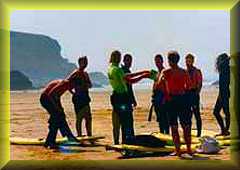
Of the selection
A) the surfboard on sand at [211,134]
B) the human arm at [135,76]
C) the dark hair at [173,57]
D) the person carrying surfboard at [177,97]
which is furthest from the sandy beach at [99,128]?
the dark hair at [173,57]

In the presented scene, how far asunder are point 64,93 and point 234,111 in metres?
2.79

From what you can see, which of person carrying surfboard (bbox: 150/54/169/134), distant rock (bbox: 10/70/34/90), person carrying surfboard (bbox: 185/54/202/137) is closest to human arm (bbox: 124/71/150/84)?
person carrying surfboard (bbox: 150/54/169/134)

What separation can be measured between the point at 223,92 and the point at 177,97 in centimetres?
85

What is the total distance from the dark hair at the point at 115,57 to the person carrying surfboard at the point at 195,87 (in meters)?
1.02

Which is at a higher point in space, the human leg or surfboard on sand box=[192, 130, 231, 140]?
the human leg

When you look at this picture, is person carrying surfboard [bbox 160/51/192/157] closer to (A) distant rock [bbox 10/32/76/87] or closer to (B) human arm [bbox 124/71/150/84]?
(B) human arm [bbox 124/71/150/84]

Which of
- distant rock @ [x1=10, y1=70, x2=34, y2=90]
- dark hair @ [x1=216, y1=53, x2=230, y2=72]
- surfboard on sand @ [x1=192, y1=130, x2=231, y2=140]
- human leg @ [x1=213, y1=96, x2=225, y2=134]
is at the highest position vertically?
dark hair @ [x1=216, y1=53, x2=230, y2=72]

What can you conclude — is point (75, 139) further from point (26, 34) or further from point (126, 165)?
point (26, 34)

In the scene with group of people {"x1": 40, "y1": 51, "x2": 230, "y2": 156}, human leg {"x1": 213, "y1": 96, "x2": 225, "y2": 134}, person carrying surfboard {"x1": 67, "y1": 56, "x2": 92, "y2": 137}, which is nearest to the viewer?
group of people {"x1": 40, "y1": 51, "x2": 230, "y2": 156}

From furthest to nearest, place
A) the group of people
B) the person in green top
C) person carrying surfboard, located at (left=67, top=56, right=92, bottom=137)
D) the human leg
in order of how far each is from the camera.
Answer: the human leg → person carrying surfboard, located at (left=67, top=56, right=92, bottom=137) → the person in green top → the group of people

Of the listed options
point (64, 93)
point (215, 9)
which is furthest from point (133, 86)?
point (215, 9)

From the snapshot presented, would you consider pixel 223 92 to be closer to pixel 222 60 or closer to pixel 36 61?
pixel 222 60

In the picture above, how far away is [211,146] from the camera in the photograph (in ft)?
27.8

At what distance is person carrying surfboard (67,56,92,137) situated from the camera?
866cm
